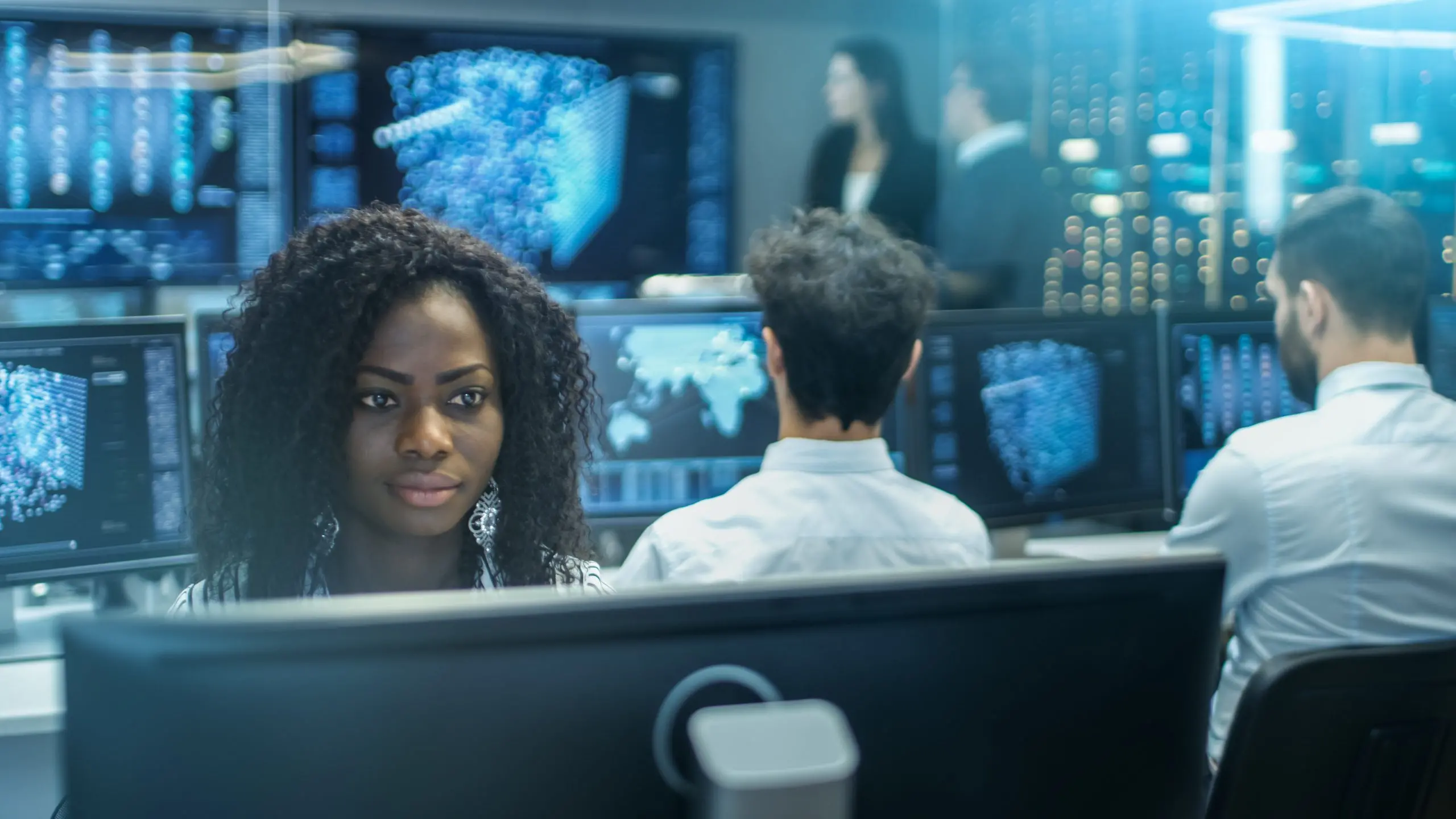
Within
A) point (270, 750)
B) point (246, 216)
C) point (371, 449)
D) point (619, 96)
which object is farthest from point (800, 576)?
point (619, 96)

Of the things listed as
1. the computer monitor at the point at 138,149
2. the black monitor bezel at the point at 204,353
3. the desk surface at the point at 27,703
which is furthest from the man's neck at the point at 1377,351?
the computer monitor at the point at 138,149

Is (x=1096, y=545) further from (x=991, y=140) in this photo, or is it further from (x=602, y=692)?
(x=602, y=692)

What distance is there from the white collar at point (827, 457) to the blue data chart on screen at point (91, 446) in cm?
92

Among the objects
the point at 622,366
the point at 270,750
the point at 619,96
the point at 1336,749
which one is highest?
the point at 619,96

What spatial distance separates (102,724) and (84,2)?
421 centimetres

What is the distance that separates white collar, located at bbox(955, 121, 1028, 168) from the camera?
4.28 metres

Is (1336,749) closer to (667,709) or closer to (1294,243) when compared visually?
(667,709)

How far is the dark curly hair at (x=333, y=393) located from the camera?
4.34ft

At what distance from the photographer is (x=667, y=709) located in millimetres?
621

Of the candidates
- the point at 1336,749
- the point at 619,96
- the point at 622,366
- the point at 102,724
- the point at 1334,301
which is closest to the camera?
the point at 102,724

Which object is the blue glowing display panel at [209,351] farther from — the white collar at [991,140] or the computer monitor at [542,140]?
the white collar at [991,140]

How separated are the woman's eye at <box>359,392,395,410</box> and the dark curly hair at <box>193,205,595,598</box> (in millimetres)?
18

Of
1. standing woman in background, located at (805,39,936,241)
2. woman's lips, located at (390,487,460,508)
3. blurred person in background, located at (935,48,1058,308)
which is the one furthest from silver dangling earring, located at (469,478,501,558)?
standing woman in background, located at (805,39,936,241)

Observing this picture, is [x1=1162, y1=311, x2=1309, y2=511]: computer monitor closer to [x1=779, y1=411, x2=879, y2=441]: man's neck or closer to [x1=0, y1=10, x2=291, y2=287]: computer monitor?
[x1=779, y1=411, x2=879, y2=441]: man's neck
